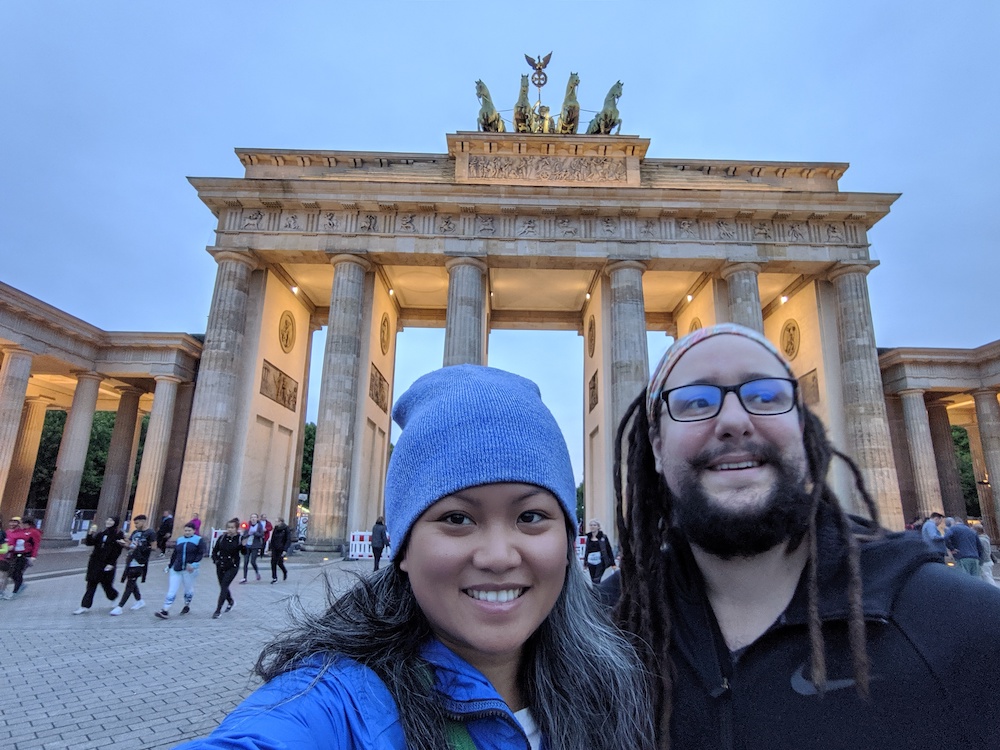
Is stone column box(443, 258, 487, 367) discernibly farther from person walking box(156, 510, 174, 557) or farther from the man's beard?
the man's beard

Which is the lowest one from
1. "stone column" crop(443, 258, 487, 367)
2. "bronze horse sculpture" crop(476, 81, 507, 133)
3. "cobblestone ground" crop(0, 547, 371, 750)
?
"cobblestone ground" crop(0, 547, 371, 750)

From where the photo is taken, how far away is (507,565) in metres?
1.19

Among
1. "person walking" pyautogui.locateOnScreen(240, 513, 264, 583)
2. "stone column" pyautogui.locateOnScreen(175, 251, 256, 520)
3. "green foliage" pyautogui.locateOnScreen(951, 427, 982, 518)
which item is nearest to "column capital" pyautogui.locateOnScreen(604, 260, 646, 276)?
"stone column" pyautogui.locateOnScreen(175, 251, 256, 520)

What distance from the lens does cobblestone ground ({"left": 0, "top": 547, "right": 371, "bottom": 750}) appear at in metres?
4.03

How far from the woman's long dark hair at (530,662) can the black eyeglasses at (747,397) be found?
54 cm

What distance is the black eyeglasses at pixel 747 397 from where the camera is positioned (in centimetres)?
155

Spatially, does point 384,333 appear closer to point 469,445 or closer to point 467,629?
point 469,445

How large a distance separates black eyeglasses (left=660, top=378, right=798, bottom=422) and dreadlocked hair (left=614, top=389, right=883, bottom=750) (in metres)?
0.16

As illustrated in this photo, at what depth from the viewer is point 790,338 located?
77.7 ft

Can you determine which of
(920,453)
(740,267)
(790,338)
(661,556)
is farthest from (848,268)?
(661,556)

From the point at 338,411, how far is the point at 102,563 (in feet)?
35.7

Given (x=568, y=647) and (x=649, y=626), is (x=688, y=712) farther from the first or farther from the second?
(x=568, y=647)

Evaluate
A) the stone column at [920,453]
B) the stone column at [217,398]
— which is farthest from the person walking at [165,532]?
the stone column at [920,453]

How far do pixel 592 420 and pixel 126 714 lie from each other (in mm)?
20732
